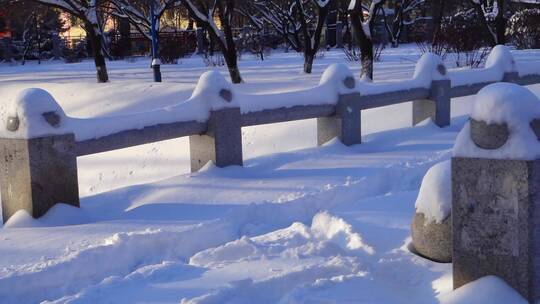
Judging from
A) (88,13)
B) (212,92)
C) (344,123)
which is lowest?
(344,123)

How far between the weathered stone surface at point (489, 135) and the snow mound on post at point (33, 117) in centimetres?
388

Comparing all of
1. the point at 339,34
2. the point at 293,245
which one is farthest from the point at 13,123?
the point at 339,34

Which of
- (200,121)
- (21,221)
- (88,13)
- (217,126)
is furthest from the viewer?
(88,13)

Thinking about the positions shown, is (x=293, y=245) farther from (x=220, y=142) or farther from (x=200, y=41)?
(x=200, y=41)

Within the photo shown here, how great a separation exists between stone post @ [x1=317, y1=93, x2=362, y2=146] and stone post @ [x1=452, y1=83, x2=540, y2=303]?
5.82 metres

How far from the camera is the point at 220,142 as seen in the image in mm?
8062

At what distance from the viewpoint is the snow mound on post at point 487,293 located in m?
3.70

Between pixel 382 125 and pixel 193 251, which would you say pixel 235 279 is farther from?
pixel 382 125

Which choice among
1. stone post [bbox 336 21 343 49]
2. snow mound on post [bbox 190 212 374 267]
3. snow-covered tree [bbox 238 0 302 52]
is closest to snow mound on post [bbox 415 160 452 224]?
snow mound on post [bbox 190 212 374 267]

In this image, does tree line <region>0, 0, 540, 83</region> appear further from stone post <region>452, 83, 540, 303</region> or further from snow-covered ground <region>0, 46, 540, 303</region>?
stone post <region>452, 83, 540, 303</region>

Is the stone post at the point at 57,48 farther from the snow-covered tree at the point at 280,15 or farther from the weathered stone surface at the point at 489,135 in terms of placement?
the weathered stone surface at the point at 489,135

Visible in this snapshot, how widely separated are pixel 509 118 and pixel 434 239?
1.19 meters

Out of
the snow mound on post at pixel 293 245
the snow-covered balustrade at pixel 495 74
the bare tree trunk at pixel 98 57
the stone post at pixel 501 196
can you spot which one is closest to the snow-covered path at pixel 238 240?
→ the snow mound on post at pixel 293 245

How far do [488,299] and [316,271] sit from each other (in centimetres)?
116
